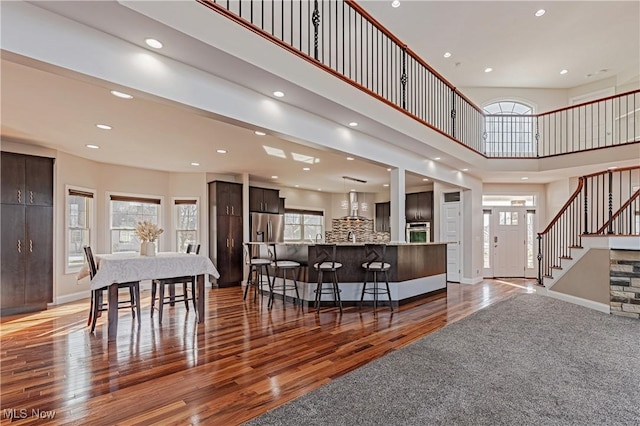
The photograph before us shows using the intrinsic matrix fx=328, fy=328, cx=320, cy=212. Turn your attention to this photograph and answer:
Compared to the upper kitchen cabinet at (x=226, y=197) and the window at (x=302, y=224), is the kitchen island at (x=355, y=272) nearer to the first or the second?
the upper kitchen cabinet at (x=226, y=197)

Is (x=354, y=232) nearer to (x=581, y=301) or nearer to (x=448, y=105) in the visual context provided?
(x=448, y=105)

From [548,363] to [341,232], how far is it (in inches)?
202

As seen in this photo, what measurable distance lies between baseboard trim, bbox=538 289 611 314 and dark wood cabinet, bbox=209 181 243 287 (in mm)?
6426

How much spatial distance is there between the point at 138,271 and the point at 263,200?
15.6ft

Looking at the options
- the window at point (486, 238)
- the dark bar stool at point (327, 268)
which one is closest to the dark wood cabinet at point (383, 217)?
the window at point (486, 238)

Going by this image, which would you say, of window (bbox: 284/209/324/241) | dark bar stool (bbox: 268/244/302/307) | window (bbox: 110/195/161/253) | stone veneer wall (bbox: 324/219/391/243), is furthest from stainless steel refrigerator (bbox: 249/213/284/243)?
dark bar stool (bbox: 268/244/302/307)

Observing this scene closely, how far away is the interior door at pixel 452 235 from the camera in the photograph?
818cm

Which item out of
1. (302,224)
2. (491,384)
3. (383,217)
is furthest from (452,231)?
(491,384)

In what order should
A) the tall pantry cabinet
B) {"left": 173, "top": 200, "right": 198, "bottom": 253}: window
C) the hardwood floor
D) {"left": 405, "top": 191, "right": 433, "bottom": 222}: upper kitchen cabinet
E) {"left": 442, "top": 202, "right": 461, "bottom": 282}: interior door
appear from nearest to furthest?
the hardwood floor < the tall pantry cabinet < {"left": 173, "top": 200, "right": 198, "bottom": 253}: window < {"left": 442, "top": 202, "right": 461, "bottom": 282}: interior door < {"left": 405, "top": 191, "right": 433, "bottom": 222}: upper kitchen cabinet

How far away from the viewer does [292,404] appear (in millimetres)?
2293

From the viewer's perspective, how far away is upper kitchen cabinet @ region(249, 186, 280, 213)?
8.34m

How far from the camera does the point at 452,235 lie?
830 centimetres

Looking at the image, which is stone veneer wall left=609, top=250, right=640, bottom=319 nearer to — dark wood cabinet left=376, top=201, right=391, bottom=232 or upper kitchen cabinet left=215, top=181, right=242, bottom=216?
dark wood cabinet left=376, top=201, right=391, bottom=232

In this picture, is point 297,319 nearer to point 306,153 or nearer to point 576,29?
point 306,153
